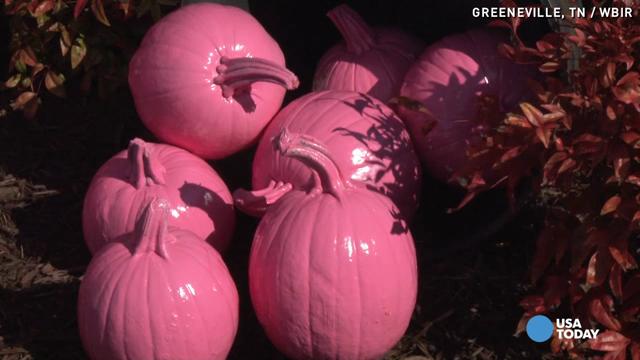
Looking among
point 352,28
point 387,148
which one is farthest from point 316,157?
point 352,28

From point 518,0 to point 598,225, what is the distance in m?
1.27

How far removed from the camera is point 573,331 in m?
3.07

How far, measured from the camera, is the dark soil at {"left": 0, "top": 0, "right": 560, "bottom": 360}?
3.29 metres

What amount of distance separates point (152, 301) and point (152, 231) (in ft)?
0.74

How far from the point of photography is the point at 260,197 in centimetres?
332

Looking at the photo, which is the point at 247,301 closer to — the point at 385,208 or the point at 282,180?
the point at 282,180

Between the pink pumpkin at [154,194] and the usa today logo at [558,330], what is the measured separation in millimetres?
1178

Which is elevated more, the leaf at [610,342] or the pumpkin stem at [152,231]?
the pumpkin stem at [152,231]

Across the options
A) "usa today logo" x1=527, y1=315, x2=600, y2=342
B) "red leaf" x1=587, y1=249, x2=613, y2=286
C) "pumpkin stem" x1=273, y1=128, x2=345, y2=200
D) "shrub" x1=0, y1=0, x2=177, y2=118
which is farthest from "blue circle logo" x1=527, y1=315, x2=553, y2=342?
"shrub" x1=0, y1=0, x2=177, y2=118

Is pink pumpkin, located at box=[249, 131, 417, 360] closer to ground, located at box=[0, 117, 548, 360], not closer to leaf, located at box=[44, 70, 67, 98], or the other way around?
ground, located at box=[0, 117, 548, 360]

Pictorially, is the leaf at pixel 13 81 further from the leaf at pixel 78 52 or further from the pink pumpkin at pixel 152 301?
the pink pumpkin at pixel 152 301

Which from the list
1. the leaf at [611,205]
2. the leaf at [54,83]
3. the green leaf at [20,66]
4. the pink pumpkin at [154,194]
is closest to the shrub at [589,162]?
the leaf at [611,205]

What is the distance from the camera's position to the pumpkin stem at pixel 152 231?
2.90 m

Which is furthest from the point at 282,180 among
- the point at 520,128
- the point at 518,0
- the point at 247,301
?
the point at 518,0
